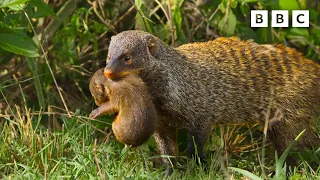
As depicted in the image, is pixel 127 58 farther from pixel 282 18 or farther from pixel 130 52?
pixel 282 18

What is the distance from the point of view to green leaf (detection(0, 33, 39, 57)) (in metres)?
3.45

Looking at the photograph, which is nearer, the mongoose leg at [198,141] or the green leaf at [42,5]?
the mongoose leg at [198,141]

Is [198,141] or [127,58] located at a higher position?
[127,58]

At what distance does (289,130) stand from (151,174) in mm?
867

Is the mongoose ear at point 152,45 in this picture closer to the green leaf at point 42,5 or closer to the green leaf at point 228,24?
the green leaf at point 42,5

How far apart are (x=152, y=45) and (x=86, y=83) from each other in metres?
1.52

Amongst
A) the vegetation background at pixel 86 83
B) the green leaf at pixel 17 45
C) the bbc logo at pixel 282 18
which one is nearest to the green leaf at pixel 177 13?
the vegetation background at pixel 86 83

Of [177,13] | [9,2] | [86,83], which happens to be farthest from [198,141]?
[86,83]

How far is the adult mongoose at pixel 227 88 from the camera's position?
3.32 metres

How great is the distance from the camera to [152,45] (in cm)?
329

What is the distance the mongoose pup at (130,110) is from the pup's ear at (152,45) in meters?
0.24

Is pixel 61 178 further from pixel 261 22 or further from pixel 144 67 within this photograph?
pixel 261 22

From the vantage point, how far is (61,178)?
9.74ft

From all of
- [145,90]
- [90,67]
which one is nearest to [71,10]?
[90,67]
